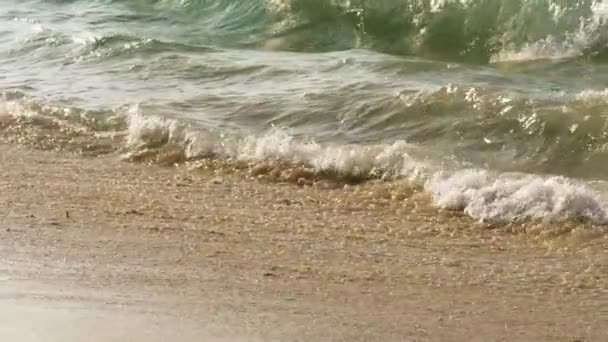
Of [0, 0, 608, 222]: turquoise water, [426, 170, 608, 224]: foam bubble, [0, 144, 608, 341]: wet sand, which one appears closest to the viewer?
[0, 144, 608, 341]: wet sand

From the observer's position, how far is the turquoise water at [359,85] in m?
5.89

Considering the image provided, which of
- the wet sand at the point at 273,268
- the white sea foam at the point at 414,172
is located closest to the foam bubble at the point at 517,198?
the white sea foam at the point at 414,172

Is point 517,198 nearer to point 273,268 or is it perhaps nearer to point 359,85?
point 273,268

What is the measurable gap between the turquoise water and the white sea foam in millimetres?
11

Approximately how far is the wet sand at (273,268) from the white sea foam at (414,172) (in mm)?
138

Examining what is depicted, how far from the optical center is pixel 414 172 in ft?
18.6

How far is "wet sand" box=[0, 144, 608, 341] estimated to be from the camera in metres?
3.75

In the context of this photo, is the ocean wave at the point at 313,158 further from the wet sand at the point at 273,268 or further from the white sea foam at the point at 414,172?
the wet sand at the point at 273,268

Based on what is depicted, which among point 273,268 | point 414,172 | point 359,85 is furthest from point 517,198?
point 359,85

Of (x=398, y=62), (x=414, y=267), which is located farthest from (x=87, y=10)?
(x=414, y=267)

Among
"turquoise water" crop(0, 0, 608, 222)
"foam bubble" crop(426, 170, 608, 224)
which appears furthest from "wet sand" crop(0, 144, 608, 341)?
"turquoise water" crop(0, 0, 608, 222)

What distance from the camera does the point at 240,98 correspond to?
303 inches

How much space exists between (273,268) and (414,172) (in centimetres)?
148

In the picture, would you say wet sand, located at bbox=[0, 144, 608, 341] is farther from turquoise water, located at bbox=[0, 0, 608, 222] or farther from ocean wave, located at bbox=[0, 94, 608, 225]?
turquoise water, located at bbox=[0, 0, 608, 222]
